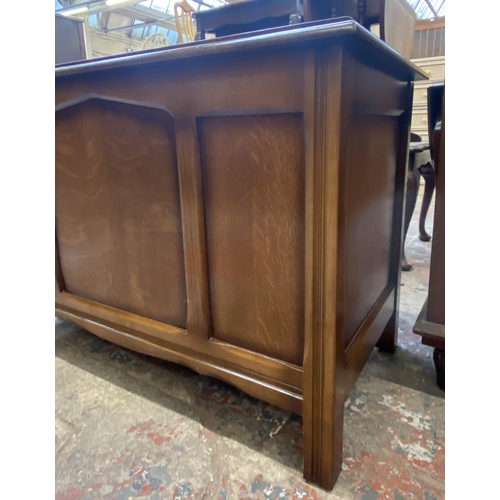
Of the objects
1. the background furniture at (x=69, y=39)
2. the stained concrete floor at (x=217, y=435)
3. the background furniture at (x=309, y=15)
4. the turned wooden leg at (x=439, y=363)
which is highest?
the background furniture at (x=69, y=39)

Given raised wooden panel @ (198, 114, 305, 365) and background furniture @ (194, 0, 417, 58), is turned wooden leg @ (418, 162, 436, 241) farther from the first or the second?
raised wooden panel @ (198, 114, 305, 365)

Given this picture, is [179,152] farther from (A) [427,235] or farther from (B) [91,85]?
(A) [427,235]

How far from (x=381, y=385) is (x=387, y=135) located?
651mm

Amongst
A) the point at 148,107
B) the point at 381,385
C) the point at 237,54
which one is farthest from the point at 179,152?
the point at 381,385

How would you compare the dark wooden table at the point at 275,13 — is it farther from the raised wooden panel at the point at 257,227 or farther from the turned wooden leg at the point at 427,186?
the turned wooden leg at the point at 427,186

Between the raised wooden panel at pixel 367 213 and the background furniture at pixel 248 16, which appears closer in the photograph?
the raised wooden panel at pixel 367 213

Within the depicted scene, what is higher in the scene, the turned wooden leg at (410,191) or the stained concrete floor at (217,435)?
the turned wooden leg at (410,191)

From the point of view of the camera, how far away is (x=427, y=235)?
2352 millimetres

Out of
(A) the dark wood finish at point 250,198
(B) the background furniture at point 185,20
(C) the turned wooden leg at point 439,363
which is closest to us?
(A) the dark wood finish at point 250,198

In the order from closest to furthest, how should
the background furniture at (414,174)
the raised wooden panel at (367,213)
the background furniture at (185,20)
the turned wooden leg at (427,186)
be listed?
the raised wooden panel at (367,213) < the background furniture at (185,20) < the background furniture at (414,174) < the turned wooden leg at (427,186)

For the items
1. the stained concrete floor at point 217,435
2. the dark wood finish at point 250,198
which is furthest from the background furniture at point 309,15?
the stained concrete floor at point 217,435

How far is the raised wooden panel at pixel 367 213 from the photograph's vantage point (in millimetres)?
748

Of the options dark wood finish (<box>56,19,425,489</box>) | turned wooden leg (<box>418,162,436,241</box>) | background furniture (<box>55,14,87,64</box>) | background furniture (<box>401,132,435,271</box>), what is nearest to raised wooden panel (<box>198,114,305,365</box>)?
dark wood finish (<box>56,19,425,489</box>)

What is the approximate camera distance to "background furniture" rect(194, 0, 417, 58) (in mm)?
919
